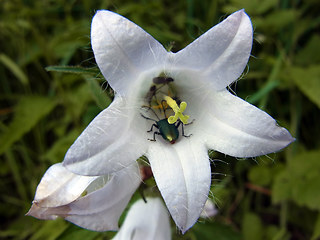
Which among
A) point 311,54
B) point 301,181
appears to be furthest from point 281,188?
point 311,54

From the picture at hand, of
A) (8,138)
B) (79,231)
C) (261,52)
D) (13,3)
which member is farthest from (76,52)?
(79,231)

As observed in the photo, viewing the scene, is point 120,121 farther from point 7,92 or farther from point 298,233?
point 7,92

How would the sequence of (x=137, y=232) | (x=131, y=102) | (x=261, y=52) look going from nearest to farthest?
(x=131, y=102) → (x=137, y=232) → (x=261, y=52)

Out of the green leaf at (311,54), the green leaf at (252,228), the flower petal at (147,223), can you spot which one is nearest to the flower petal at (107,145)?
the flower petal at (147,223)

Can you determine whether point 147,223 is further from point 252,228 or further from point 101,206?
point 252,228

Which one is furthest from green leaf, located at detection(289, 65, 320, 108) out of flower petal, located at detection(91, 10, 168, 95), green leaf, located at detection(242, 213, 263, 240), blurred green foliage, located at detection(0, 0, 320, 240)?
flower petal, located at detection(91, 10, 168, 95)

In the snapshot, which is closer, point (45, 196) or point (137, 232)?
point (45, 196)
